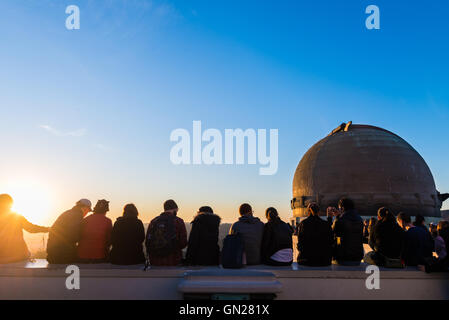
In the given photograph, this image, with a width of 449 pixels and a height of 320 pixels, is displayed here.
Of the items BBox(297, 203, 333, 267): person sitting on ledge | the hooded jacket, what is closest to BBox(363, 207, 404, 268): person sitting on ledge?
BBox(297, 203, 333, 267): person sitting on ledge

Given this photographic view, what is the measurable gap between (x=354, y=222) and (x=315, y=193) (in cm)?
2947

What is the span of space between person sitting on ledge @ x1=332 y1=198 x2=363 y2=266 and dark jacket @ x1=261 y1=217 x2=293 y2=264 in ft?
3.04

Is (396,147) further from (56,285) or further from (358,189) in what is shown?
(56,285)

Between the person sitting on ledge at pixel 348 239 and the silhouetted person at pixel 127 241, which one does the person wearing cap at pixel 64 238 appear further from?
the person sitting on ledge at pixel 348 239

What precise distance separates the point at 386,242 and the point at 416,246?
64 centimetres

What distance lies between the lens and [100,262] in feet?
19.6

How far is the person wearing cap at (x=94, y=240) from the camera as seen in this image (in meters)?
5.96

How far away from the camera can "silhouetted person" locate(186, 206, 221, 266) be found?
5.99 meters

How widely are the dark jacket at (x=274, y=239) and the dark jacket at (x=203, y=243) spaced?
87cm

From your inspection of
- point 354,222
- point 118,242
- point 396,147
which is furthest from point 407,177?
point 118,242

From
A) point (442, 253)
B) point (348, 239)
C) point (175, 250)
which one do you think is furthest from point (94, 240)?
point (442, 253)

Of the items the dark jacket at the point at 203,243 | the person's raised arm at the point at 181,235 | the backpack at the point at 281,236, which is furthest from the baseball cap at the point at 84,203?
the backpack at the point at 281,236

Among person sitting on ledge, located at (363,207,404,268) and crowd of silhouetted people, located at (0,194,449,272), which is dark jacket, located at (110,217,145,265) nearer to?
crowd of silhouetted people, located at (0,194,449,272)
